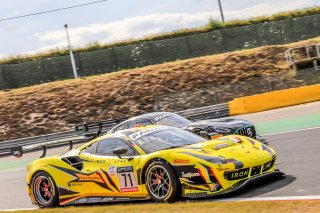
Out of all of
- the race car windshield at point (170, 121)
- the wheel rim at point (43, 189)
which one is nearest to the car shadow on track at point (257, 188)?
the wheel rim at point (43, 189)

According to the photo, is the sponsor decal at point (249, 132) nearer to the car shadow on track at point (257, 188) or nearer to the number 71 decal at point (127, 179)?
the car shadow on track at point (257, 188)

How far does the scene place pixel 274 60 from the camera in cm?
3541

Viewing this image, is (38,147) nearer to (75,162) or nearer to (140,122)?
(140,122)

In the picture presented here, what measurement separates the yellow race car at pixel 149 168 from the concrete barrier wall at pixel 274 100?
1614 centimetres

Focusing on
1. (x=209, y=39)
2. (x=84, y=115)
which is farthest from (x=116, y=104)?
(x=209, y=39)

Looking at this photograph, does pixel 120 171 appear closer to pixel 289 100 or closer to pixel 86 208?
pixel 86 208

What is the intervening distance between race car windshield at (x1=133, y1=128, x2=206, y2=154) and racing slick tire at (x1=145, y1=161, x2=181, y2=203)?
0.44 metres

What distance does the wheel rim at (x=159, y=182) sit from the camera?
8.67 meters

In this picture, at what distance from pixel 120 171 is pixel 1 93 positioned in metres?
28.7

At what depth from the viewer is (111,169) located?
951cm

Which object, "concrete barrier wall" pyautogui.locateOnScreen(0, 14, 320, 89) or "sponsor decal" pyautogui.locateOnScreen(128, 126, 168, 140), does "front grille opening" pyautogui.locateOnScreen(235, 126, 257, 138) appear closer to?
"sponsor decal" pyautogui.locateOnScreen(128, 126, 168, 140)

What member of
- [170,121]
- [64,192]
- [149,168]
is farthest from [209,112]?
[149,168]

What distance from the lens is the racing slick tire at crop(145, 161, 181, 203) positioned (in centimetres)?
855

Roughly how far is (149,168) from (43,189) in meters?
2.80
